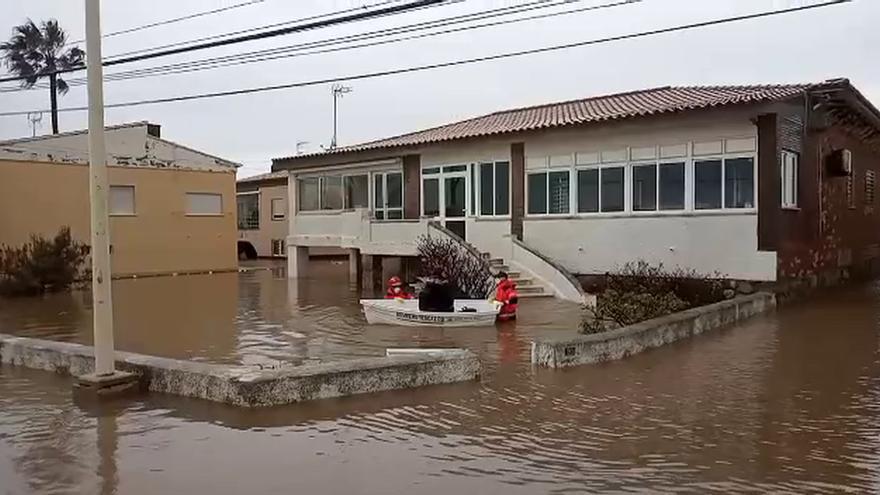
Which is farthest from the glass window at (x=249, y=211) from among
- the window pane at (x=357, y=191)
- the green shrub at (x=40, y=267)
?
the green shrub at (x=40, y=267)

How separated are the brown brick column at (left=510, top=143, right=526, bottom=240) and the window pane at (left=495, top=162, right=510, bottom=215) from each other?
11.3 inches

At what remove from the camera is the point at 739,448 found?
6.22 m

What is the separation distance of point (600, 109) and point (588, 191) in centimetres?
318

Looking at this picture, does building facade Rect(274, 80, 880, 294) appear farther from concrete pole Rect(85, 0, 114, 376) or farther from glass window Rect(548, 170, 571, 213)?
concrete pole Rect(85, 0, 114, 376)

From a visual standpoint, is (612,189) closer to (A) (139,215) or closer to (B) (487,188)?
(B) (487,188)

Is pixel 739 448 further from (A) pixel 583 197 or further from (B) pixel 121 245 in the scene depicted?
(B) pixel 121 245

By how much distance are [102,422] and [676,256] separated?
13.5 meters

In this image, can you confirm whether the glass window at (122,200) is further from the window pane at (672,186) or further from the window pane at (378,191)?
the window pane at (672,186)

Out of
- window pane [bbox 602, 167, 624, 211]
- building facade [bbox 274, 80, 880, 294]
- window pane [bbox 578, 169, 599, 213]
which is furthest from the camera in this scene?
window pane [bbox 578, 169, 599, 213]

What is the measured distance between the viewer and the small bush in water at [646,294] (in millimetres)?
12359

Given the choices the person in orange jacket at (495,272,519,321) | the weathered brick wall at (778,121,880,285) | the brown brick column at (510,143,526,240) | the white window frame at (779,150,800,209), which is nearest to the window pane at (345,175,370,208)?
the brown brick column at (510,143,526,240)

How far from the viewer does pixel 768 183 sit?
16625 millimetres

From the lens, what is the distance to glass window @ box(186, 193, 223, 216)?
31.9 metres

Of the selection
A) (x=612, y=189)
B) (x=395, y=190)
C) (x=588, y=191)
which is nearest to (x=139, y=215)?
(x=395, y=190)
